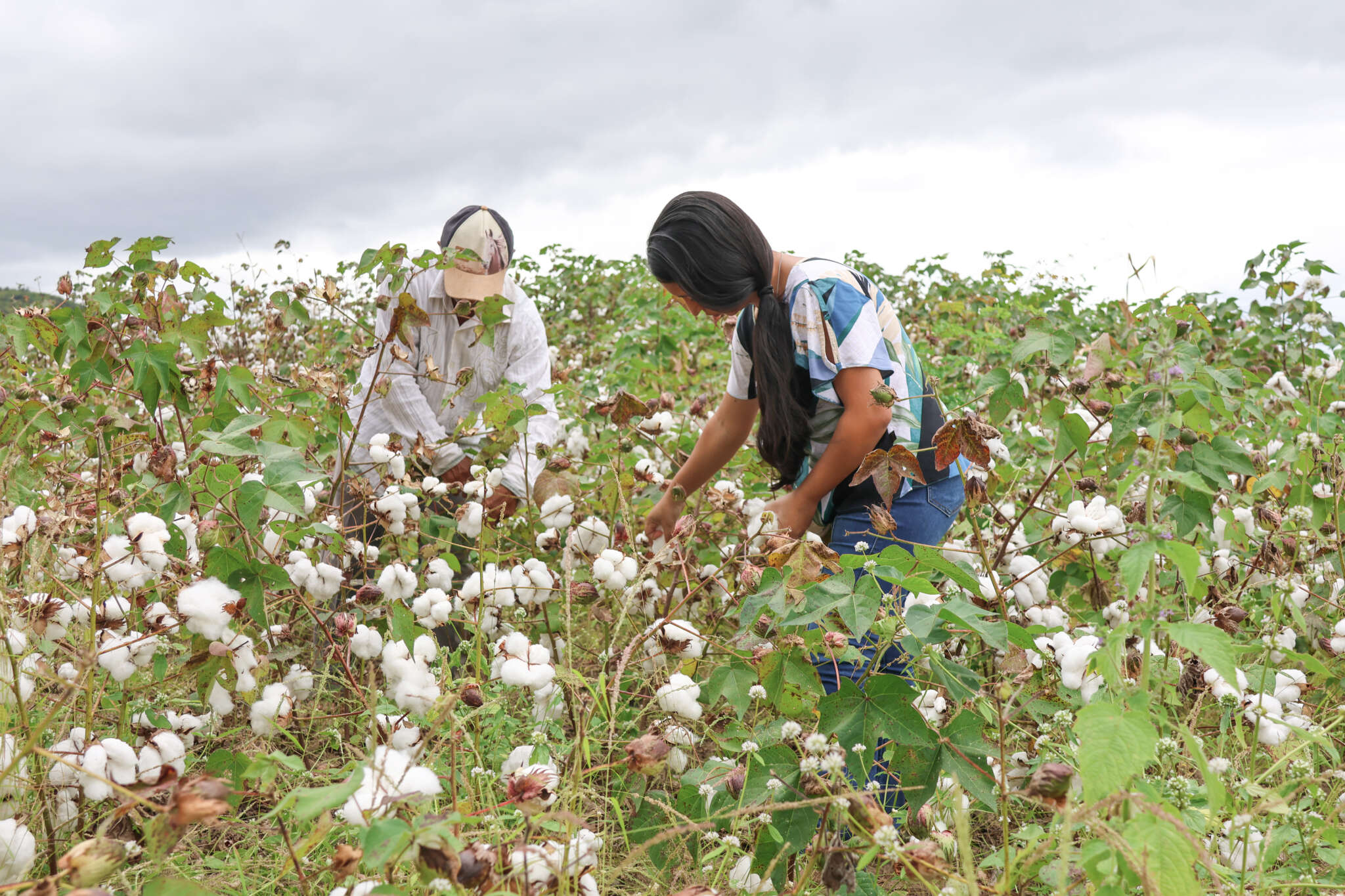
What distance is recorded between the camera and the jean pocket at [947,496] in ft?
6.88

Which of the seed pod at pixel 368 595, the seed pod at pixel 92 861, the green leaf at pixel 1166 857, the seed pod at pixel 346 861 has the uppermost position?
the seed pod at pixel 368 595

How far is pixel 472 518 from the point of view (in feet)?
6.44

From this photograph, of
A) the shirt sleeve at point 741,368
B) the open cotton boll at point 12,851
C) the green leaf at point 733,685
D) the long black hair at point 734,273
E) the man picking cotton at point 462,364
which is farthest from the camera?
the man picking cotton at point 462,364

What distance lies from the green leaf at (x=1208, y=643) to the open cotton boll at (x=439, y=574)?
1.29m

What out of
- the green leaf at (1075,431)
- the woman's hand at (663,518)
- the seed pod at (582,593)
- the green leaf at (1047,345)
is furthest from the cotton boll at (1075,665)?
the woman's hand at (663,518)

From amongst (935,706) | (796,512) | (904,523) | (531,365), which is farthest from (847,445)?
(531,365)

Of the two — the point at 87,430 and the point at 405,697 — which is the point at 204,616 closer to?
the point at 405,697

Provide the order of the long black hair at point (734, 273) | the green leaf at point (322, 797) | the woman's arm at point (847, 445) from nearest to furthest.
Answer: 1. the green leaf at point (322, 797)
2. the woman's arm at point (847, 445)
3. the long black hair at point (734, 273)

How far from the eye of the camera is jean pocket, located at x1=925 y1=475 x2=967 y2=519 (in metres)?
2.10

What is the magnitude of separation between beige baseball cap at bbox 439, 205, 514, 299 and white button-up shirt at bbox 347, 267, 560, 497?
8 cm

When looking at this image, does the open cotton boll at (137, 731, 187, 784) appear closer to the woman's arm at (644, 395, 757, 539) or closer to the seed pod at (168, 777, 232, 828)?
the seed pod at (168, 777, 232, 828)

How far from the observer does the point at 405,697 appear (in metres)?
1.43

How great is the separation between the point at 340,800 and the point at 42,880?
31 cm

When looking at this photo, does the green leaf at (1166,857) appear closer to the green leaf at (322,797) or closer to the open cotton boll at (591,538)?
the green leaf at (322,797)
